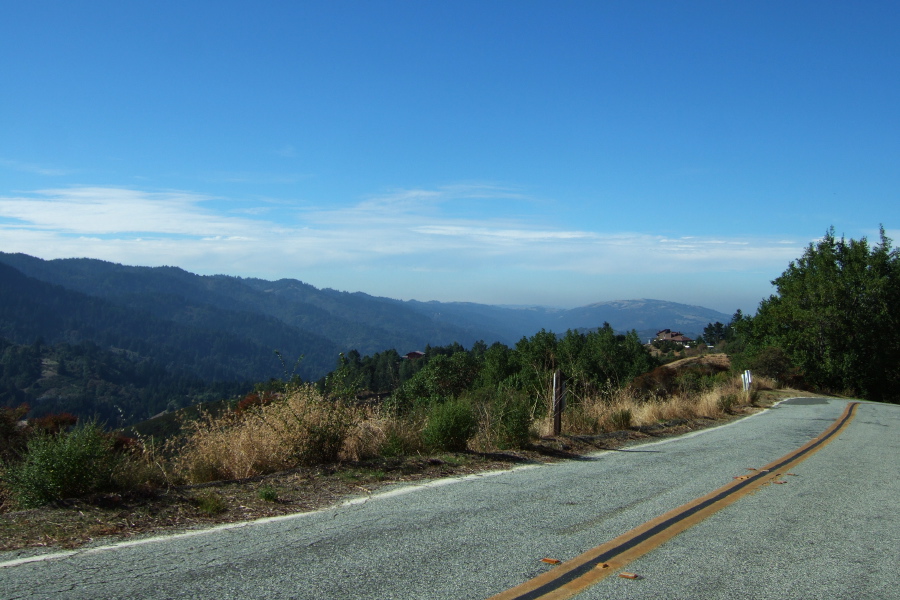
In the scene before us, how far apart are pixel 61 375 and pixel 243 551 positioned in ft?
600

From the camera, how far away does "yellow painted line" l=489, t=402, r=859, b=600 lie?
356 cm

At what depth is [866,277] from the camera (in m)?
43.8

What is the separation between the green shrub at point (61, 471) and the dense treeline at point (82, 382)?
124892 mm

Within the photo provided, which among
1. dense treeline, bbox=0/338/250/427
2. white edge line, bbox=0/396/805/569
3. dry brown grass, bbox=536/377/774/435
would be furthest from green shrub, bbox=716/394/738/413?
dense treeline, bbox=0/338/250/427

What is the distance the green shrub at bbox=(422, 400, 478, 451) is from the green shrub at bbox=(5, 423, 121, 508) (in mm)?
4092

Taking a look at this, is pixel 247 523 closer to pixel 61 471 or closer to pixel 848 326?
pixel 61 471

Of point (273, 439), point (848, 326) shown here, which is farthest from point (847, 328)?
point (273, 439)

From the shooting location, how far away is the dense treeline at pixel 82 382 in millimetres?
138500

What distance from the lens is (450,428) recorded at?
8.66 m

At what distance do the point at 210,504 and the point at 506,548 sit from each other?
255cm

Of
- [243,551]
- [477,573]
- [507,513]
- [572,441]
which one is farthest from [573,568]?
Answer: [572,441]

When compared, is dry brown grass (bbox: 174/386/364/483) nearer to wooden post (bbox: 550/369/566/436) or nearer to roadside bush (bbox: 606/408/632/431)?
wooden post (bbox: 550/369/566/436)

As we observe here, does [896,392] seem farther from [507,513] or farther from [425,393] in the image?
[507,513]

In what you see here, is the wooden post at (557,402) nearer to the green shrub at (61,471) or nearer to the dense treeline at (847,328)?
the green shrub at (61,471)
